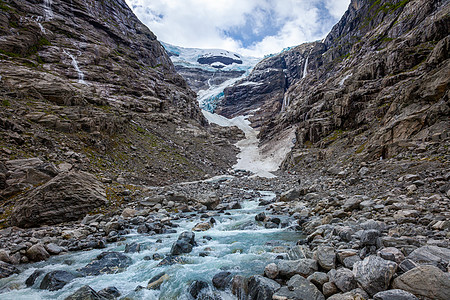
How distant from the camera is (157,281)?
6.83 metres

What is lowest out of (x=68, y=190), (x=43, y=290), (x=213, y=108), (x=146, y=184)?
(x=43, y=290)

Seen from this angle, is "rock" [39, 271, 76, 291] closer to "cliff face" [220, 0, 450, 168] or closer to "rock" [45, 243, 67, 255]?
"rock" [45, 243, 67, 255]

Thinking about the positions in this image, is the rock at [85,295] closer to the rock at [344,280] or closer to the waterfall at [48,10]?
the rock at [344,280]

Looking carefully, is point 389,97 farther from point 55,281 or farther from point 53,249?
point 53,249

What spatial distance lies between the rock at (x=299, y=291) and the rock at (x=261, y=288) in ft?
0.73

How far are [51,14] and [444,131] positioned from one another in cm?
9389

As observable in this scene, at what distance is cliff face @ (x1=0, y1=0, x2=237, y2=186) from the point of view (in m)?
23.6

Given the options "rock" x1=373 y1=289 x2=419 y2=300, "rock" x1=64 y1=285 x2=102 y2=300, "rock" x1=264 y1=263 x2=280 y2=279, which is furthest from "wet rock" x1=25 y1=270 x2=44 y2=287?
"rock" x1=373 y1=289 x2=419 y2=300

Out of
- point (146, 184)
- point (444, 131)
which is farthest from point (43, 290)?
point (444, 131)

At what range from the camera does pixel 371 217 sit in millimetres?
9062

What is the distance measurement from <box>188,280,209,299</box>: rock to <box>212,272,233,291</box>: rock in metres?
0.30

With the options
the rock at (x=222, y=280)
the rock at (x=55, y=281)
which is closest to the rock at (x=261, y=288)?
the rock at (x=222, y=280)

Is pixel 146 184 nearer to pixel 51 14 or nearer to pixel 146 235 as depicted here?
pixel 146 235

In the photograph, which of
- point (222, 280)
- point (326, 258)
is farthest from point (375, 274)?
point (222, 280)
